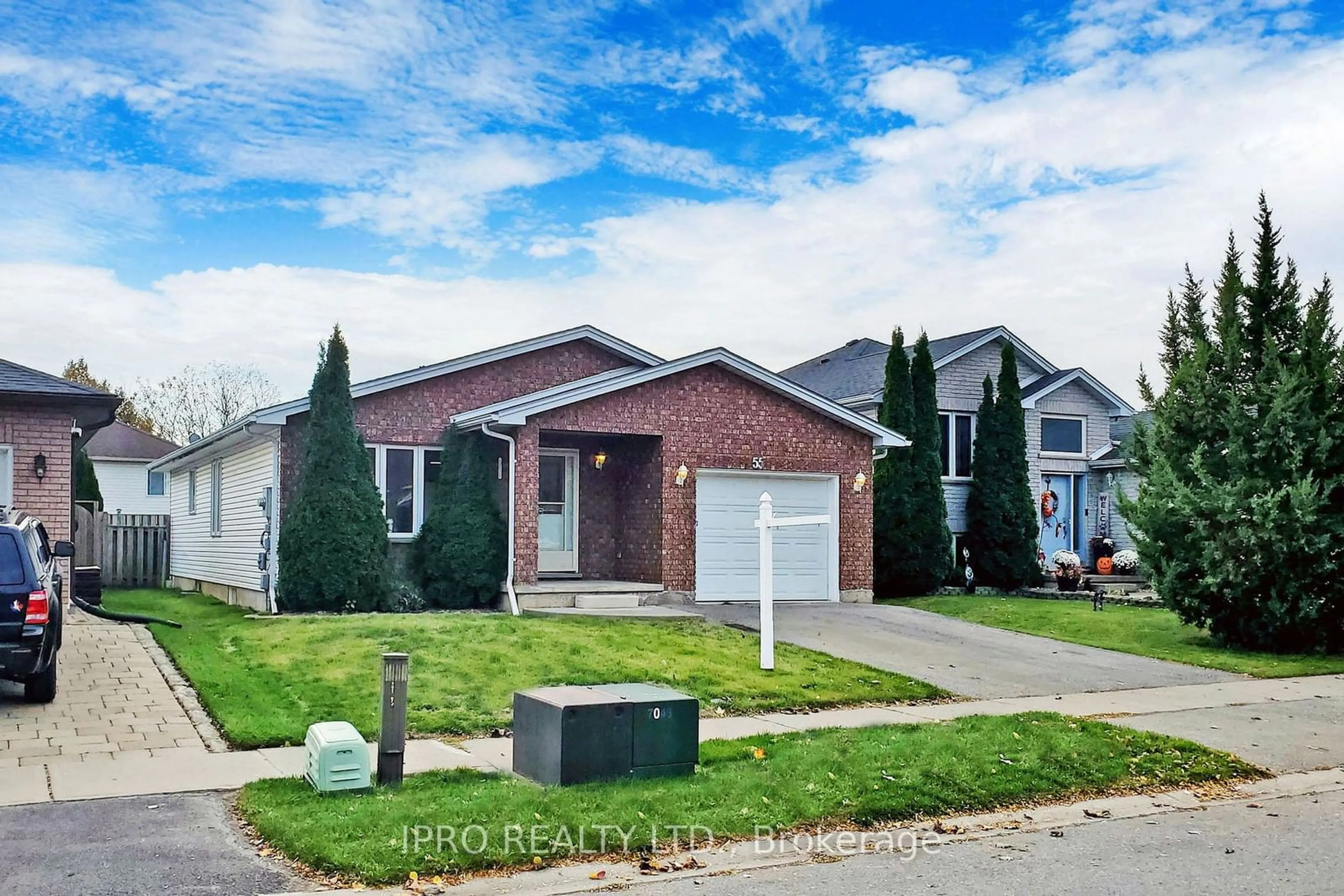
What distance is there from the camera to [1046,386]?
97.5ft

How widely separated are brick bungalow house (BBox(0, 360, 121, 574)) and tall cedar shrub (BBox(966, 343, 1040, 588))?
1791 cm

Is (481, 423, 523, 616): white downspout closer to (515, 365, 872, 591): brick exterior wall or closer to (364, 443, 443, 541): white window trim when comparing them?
(515, 365, 872, 591): brick exterior wall

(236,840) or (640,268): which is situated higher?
(640,268)

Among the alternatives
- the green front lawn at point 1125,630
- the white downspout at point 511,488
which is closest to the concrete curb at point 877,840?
the green front lawn at point 1125,630

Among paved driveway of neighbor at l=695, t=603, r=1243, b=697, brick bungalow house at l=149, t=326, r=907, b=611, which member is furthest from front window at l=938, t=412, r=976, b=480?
paved driveway of neighbor at l=695, t=603, r=1243, b=697

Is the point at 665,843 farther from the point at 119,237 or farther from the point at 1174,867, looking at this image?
the point at 119,237

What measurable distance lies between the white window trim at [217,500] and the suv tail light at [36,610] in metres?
12.9

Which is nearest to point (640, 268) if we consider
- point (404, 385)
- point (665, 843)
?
point (404, 385)

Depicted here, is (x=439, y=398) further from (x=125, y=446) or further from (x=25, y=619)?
(x=125, y=446)

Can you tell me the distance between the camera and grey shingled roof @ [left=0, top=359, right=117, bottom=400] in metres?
16.3

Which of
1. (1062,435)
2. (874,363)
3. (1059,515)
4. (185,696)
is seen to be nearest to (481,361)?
(185,696)

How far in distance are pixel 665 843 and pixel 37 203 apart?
1623cm

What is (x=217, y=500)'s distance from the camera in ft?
76.4

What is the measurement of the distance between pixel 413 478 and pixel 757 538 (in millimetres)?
5674
